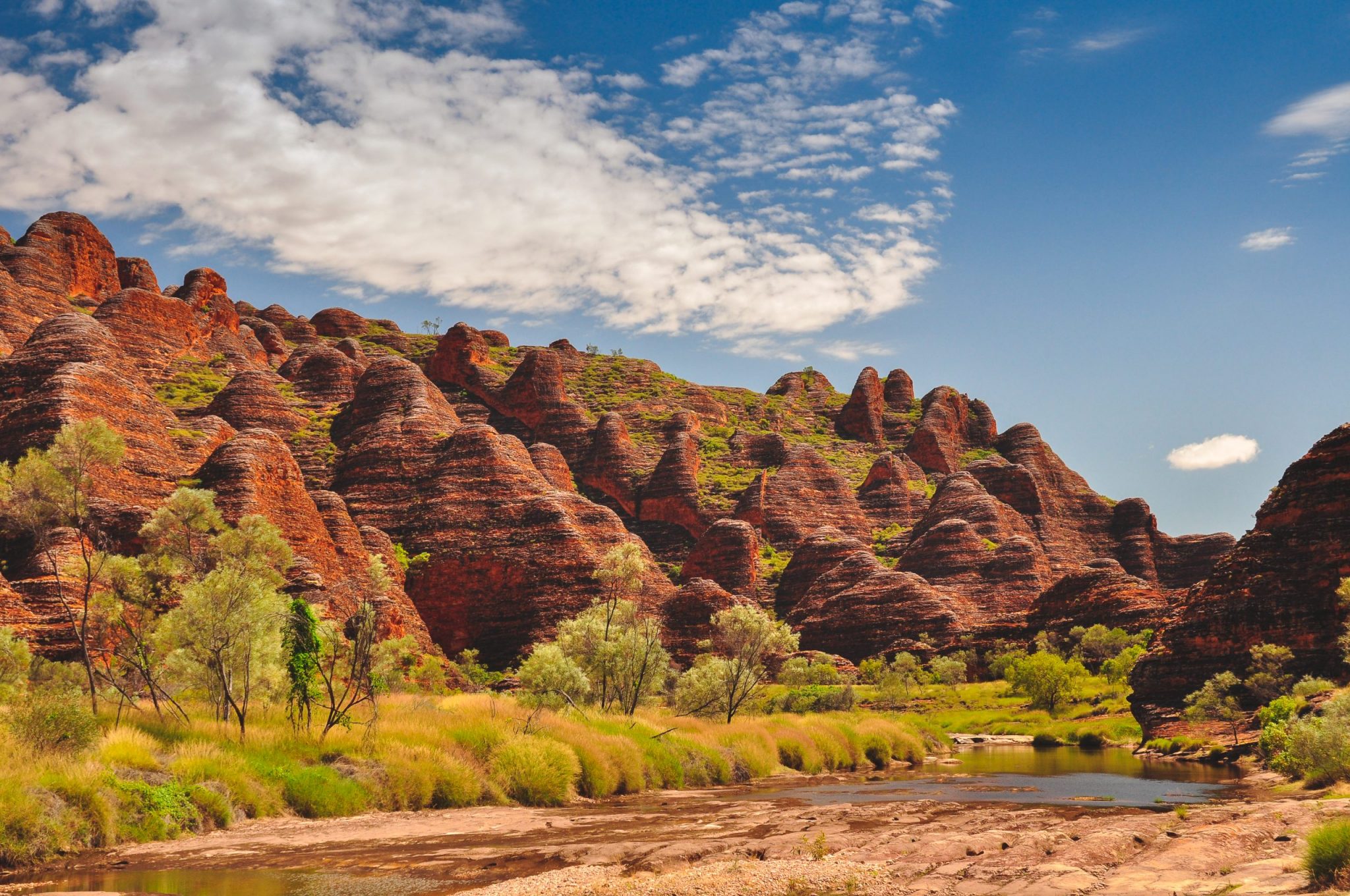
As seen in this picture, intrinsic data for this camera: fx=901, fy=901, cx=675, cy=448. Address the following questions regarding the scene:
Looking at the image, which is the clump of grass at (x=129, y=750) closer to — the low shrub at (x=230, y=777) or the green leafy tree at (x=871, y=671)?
the low shrub at (x=230, y=777)

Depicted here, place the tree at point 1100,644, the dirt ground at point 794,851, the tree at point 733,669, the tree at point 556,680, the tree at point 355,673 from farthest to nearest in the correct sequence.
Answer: the tree at point 1100,644, the tree at point 733,669, the tree at point 556,680, the tree at point 355,673, the dirt ground at point 794,851

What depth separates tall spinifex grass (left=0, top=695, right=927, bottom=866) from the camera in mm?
18812

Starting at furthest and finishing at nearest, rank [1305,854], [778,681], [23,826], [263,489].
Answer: [778,681] → [263,489] → [23,826] → [1305,854]

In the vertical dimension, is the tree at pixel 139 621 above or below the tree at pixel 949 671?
above

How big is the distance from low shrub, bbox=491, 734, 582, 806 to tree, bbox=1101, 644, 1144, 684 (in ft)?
207

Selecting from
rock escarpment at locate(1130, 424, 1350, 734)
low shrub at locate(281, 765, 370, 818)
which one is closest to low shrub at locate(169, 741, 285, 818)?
low shrub at locate(281, 765, 370, 818)

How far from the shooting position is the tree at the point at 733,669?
1986 inches

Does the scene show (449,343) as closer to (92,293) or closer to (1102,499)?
(92,293)

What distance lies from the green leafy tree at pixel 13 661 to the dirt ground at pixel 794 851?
16.5 meters

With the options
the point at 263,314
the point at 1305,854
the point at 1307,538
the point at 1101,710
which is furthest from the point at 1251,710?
the point at 263,314

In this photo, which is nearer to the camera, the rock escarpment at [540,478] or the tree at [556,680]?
the tree at [556,680]

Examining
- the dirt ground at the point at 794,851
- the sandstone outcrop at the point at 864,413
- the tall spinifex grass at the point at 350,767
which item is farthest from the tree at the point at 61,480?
the sandstone outcrop at the point at 864,413

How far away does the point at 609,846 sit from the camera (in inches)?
770

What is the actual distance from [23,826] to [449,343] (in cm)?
15463
